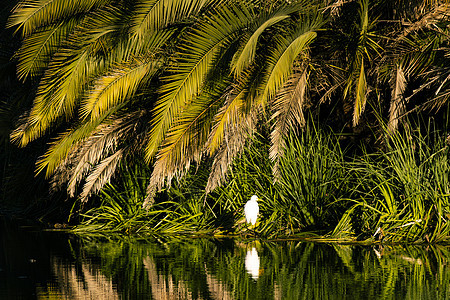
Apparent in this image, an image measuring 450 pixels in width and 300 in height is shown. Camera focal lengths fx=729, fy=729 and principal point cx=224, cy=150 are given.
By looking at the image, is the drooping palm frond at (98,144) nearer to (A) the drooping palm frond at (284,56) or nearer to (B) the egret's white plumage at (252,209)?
(B) the egret's white plumage at (252,209)

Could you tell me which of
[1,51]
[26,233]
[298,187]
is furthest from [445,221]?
[1,51]

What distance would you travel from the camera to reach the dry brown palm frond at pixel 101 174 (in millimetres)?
10039

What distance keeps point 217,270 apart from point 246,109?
76.8 inches

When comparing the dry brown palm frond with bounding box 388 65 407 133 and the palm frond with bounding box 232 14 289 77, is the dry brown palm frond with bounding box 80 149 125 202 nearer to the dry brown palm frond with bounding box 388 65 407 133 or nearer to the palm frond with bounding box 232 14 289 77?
the palm frond with bounding box 232 14 289 77

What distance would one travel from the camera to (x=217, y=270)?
727 centimetres

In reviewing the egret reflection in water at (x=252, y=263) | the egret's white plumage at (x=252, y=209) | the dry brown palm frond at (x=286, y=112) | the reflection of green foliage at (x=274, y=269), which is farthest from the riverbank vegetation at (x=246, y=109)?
the egret reflection in water at (x=252, y=263)

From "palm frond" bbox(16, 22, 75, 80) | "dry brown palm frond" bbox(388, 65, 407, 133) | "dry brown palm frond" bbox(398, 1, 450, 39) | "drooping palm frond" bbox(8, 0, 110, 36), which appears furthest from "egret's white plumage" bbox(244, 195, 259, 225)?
"palm frond" bbox(16, 22, 75, 80)

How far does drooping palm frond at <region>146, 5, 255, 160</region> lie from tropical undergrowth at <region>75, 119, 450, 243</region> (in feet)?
4.32

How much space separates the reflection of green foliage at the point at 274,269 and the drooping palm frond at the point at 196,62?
4.39 feet

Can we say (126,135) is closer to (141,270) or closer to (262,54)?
(262,54)

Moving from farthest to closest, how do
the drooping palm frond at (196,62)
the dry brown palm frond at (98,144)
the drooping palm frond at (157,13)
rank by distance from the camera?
1. the dry brown palm frond at (98,144)
2. the drooping palm frond at (196,62)
3. the drooping palm frond at (157,13)

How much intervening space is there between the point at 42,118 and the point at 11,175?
A: 15.2 feet

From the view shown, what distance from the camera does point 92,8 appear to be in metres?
9.80

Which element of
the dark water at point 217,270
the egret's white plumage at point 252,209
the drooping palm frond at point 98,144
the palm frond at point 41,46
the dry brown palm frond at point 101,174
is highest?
the palm frond at point 41,46
